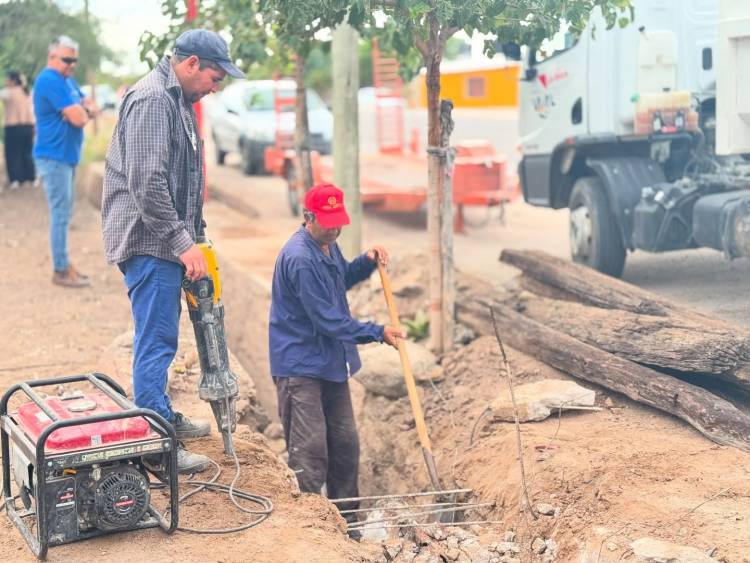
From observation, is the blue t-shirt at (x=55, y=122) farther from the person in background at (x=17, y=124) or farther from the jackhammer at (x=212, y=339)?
the person in background at (x=17, y=124)

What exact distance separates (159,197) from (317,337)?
155 cm

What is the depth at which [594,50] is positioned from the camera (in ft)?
30.6

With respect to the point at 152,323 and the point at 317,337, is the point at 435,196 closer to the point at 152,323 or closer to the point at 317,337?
the point at 317,337

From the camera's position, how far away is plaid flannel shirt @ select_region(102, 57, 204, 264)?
202 inches

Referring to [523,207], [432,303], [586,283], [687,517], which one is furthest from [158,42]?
[523,207]

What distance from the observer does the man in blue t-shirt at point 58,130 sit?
9469 mm

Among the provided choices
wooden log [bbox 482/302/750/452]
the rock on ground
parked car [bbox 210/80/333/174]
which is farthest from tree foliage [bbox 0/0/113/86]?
the rock on ground

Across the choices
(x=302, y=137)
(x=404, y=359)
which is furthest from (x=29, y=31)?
(x=404, y=359)

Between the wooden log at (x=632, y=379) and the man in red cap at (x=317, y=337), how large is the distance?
1.43 m

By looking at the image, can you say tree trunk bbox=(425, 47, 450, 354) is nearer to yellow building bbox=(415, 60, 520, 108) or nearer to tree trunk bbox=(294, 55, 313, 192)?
Answer: tree trunk bbox=(294, 55, 313, 192)

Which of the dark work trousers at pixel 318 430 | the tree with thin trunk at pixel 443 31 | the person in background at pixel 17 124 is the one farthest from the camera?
the person in background at pixel 17 124

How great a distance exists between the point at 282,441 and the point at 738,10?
4.63m

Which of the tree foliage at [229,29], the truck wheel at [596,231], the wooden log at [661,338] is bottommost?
the wooden log at [661,338]

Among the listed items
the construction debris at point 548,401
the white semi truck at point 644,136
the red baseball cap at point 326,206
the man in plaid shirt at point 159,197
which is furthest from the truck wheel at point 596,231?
the man in plaid shirt at point 159,197
